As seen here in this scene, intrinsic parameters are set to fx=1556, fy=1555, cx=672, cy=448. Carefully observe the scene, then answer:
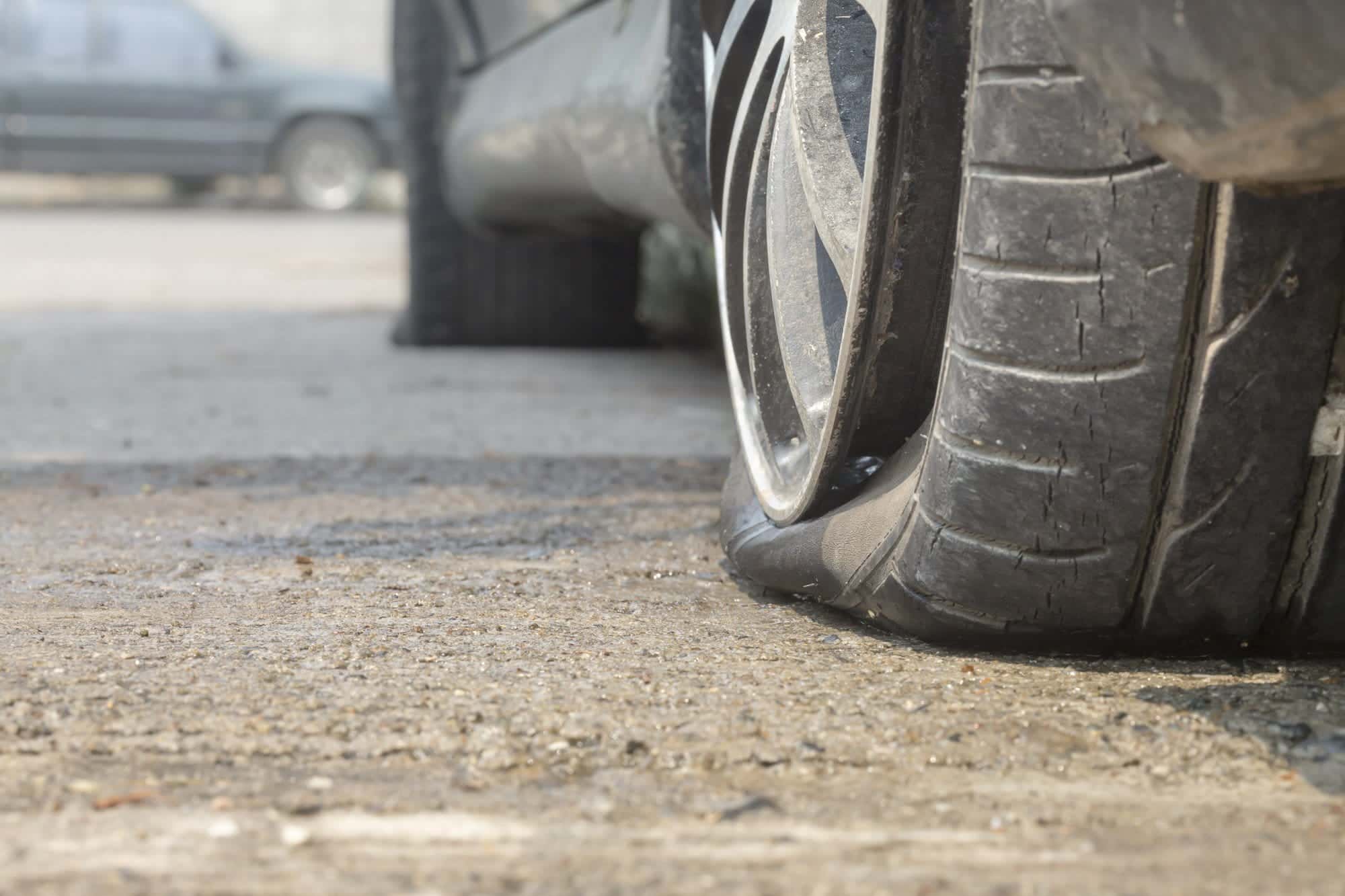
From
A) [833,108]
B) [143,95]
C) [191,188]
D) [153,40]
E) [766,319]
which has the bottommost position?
[191,188]

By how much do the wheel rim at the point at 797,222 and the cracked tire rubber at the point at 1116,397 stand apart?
0.39 feet

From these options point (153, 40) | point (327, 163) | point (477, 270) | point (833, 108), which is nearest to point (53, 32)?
point (153, 40)

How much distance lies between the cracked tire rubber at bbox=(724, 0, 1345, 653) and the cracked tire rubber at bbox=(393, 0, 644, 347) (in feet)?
9.16

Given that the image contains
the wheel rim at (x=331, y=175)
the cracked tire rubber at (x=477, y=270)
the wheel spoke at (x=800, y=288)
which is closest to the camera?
the wheel spoke at (x=800, y=288)

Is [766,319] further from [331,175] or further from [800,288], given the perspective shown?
[331,175]

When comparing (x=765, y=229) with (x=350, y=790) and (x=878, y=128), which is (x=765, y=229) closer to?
(x=878, y=128)

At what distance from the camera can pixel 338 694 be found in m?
1.30

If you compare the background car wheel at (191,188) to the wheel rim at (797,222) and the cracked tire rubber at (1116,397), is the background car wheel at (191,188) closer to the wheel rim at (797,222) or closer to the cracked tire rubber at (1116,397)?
the wheel rim at (797,222)

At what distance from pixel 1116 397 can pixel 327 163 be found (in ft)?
39.0

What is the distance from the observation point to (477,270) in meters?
4.20

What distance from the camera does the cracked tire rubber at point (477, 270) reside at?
159 inches

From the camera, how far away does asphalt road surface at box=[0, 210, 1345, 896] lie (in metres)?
1.00

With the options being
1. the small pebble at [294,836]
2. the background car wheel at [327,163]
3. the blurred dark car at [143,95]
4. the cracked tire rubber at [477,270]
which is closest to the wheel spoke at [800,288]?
the small pebble at [294,836]

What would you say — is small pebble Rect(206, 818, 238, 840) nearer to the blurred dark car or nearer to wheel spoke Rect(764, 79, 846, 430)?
wheel spoke Rect(764, 79, 846, 430)
